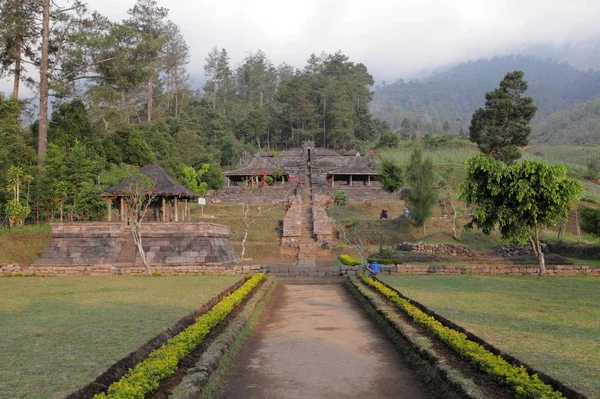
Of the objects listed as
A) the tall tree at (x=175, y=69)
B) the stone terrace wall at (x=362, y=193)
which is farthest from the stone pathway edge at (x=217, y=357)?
the tall tree at (x=175, y=69)

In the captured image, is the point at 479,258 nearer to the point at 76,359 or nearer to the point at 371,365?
the point at 371,365

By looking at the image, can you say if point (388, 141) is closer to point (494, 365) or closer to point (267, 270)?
point (267, 270)

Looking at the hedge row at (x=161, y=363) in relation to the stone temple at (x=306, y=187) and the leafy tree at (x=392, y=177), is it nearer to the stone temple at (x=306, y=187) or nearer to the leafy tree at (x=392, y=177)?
the stone temple at (x=306, y=187)

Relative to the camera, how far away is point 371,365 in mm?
7262

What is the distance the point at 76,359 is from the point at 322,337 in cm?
432

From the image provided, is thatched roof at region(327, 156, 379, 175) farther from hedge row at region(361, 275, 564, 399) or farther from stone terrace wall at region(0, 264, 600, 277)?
hedge row at region(361, 275, 564, 399)

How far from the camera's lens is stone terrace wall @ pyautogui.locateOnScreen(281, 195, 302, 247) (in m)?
28.2

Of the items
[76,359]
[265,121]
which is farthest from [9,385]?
[265,121]

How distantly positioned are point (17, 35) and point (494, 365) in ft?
106

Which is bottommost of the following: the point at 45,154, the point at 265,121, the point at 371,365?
the point at 371,365

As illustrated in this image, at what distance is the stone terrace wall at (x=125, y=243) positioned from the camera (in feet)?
73.4

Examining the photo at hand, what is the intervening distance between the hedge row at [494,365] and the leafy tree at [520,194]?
408 inches

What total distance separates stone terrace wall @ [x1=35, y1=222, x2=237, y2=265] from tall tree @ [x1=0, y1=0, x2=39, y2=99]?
39.2 feet

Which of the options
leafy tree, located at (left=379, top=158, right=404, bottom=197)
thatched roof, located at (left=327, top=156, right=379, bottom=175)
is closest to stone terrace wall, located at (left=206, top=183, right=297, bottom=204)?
thatched roof, located at (left=327, top=156, right=379, bottom=175)
